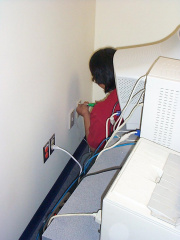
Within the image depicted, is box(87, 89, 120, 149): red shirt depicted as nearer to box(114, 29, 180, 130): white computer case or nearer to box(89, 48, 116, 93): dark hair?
box(89, 48, 116, 93): dark hair

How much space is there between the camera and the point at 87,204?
3.29 feet

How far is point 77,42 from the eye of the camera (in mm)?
1722

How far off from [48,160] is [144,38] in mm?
1100

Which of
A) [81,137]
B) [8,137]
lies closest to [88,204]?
[8,137]

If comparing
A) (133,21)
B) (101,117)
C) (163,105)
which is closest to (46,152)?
(101,117)

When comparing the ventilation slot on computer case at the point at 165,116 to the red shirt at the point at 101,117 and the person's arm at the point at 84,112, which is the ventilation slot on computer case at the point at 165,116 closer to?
the red shirt at the point at 101,117

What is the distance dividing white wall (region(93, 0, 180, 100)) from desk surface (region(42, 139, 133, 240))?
1.04 metres

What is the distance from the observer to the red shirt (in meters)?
1.51

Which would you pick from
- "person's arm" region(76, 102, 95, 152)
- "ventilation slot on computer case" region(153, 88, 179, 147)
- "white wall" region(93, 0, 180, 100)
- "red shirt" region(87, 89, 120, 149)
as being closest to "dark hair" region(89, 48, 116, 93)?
"red shirt" region(87, 89, 120, 149)

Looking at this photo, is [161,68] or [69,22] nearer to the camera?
[161,68]

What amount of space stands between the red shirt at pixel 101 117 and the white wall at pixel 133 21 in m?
0.65

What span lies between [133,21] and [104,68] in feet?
1.91

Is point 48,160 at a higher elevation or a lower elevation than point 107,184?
lower

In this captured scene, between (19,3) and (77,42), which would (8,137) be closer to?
(19,3)
